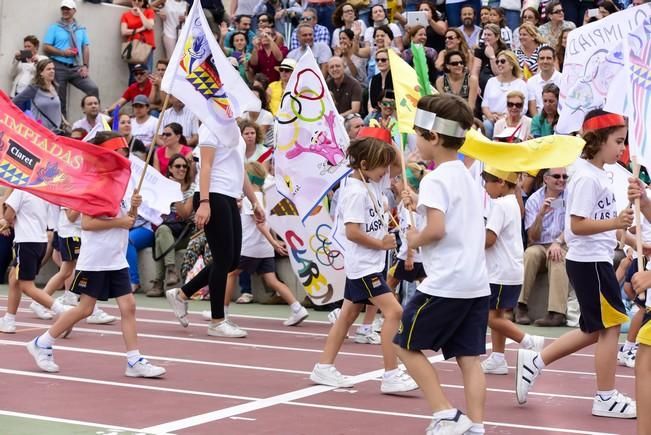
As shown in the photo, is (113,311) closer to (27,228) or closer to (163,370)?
(27,228)

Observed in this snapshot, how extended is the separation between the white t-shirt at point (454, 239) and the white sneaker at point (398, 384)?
1.90 metres

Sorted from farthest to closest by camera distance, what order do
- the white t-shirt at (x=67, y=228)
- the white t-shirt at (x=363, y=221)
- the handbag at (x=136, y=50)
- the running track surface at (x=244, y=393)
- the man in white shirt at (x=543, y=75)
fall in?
the handbag at (x=136, y=50), the man in white shirt at (x=543, y=75), the white t-shirt at (x=67, y=228), the white t-shirt at (x=363, y=221), the running track surface at (x=244, y=393)

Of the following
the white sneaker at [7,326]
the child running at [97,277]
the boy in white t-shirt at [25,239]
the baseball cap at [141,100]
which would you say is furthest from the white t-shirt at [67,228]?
the baseball cap at [141,100]

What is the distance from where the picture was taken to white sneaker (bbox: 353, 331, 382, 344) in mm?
11484

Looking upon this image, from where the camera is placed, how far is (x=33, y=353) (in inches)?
364

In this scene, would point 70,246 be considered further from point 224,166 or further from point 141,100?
point 141,100

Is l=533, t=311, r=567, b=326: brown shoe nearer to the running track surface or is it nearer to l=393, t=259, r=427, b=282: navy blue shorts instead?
the running track surface

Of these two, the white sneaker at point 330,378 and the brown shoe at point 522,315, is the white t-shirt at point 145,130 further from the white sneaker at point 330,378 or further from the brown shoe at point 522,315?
the white sneaker at point 330,378

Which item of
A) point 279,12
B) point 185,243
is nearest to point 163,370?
point 185,243

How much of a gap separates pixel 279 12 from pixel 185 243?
7309mm

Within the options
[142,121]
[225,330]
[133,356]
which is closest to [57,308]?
[225,330]

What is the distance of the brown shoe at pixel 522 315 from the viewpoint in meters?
13.3

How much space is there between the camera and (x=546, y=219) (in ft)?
44.7

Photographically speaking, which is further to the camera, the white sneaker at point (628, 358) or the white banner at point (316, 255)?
the white banner at point (316, 255)
